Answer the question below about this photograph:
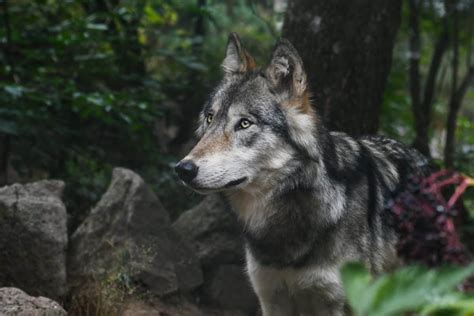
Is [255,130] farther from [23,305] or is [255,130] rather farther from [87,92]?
[87,92]

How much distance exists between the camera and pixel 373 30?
19.5ft

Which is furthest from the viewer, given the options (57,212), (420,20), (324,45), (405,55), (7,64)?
(405,55)

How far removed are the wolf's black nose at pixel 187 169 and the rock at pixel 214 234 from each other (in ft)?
6.96

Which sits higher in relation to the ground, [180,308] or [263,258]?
[263,258]

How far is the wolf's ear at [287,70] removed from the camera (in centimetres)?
419

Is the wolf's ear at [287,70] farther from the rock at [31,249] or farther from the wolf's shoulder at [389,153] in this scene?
the rock at [31,249]

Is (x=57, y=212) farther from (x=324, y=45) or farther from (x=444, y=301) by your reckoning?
(x=444, y=301)

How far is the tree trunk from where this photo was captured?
5.88 meters

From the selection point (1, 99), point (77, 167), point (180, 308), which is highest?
point (1, 99)

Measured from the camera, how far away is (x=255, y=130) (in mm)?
4102

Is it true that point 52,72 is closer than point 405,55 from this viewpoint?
Yes

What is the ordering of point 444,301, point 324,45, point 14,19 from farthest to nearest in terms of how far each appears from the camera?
point 14,19
point 324,45
point 444,301

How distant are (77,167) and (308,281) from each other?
12.5 ft

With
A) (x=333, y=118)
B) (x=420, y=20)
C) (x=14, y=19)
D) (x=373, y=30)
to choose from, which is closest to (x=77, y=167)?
(x=14, y=19)
